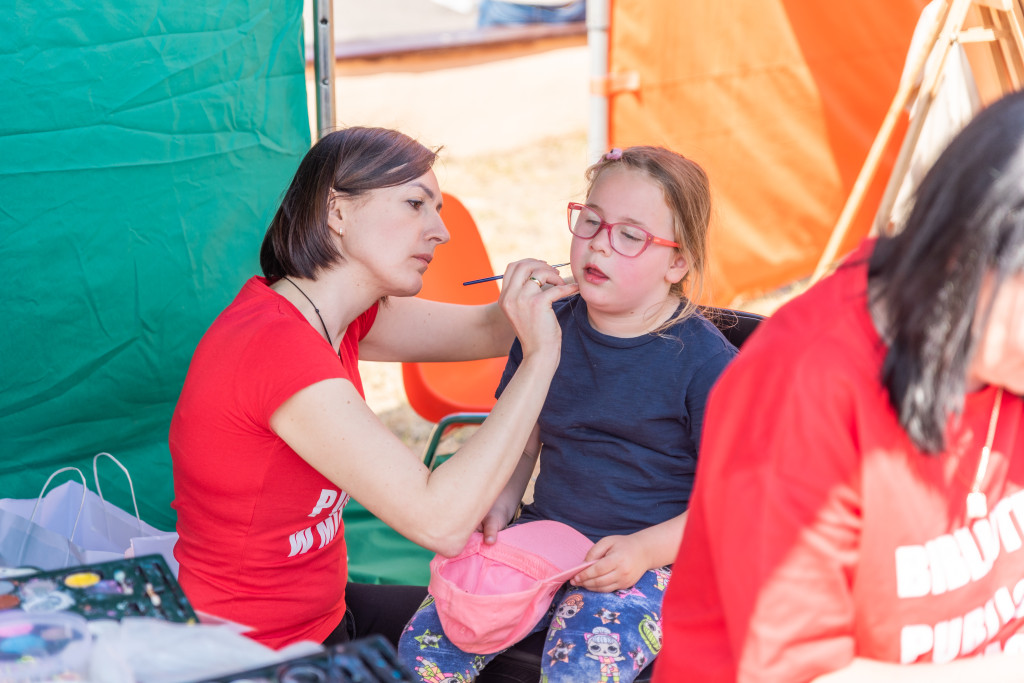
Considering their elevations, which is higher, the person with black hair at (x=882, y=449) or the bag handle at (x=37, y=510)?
the person with black hair at (x=882, y=449)

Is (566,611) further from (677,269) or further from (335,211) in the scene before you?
(335,211)

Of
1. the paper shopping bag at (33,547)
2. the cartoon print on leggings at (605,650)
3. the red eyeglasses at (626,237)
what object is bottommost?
the cartoon print on leggings at (605,650)

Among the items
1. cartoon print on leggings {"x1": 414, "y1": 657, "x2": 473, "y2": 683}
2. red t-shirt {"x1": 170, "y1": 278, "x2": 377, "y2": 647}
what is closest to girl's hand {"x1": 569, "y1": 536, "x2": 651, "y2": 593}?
cartoon print on leggings {"x1": 414, "y1": 657, "x2": 473, "y2": 683}

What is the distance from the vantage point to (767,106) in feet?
14.9

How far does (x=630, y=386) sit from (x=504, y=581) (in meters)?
0.42

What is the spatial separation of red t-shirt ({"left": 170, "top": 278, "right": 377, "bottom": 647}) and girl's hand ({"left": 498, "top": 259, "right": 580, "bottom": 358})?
30 cm

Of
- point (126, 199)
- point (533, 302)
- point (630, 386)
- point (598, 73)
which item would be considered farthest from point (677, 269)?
point (598, 73)

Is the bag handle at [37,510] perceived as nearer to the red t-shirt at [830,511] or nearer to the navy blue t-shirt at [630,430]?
the navy blue t-shirt at [630,430]

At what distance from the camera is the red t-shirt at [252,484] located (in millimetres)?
1504

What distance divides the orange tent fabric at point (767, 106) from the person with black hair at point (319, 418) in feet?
7.50

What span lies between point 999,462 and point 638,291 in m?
0.79

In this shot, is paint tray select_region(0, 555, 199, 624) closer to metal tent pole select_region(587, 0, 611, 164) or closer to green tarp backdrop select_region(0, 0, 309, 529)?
green tarp backdrop select_region(0, 0, 309, 529)

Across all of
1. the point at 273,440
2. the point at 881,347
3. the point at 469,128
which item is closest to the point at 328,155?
the point at 273,440

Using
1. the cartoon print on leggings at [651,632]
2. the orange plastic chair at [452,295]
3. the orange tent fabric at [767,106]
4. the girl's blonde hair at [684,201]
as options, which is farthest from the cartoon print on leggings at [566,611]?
the orange tent fabric at [767,106]
